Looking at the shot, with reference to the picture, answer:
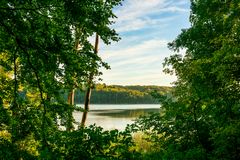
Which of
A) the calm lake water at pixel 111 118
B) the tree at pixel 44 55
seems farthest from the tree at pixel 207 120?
the calm lake water at pixel 111 118

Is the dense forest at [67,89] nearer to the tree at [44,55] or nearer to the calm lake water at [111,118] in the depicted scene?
the tree at [44,55]

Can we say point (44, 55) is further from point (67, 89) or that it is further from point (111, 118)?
point (111, 118)

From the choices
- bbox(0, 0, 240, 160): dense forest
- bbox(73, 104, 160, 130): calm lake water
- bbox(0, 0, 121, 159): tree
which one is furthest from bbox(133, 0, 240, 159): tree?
bbox(73, 104, 160, 130): calm lake water

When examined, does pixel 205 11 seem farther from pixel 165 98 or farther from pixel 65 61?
pixel 65 61

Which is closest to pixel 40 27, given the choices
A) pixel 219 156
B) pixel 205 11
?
Answer: pixel 219 156

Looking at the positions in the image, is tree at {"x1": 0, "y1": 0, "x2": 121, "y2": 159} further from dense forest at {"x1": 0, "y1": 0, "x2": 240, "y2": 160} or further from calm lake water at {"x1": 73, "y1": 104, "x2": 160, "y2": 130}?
calm lake water at {"x1": 73, "y1": 104, "x2": 160, "y2": 130}

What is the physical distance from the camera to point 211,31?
2197 cm

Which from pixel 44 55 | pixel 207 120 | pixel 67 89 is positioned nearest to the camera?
pixel 44 55

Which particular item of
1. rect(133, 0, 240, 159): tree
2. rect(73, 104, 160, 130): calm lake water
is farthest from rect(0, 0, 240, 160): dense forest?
rect(73, 104, 160, 130): calm lake water

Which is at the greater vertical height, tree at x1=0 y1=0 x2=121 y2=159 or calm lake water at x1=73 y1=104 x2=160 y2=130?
tree at x1=0 y1=0 x2=121 y2=159

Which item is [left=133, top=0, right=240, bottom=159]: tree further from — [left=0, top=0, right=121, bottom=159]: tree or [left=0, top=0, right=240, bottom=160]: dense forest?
[left=0, top=0, right=121, bottom=159]: tree

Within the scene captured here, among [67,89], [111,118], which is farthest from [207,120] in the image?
[111,118]

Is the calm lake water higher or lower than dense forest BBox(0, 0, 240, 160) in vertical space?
lower

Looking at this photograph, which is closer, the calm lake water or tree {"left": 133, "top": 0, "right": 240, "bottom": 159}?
tree {"left": 133, "top": 0, "right": 240, "bottom": 159}
